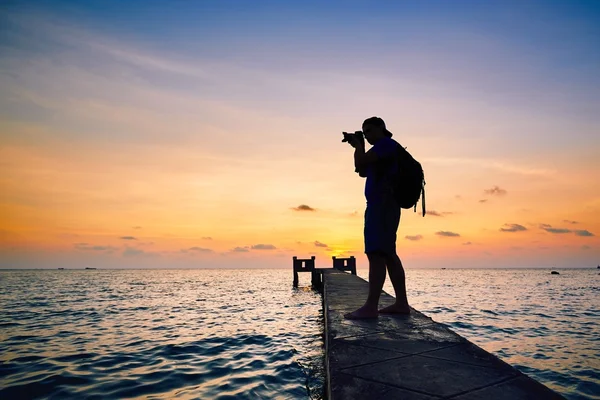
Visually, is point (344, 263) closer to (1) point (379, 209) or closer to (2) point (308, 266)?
(2) point (308, 266)

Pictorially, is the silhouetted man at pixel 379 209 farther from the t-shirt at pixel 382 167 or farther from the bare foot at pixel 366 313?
the bare foot at pixel 366 313

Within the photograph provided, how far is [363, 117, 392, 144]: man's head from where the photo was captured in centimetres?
391

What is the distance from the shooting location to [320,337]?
26.2ft

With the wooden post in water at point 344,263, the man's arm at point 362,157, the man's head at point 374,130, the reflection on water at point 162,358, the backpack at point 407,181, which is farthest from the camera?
the wooden post in water at point 344,263

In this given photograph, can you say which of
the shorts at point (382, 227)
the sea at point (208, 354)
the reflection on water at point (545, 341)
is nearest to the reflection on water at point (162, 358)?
the sea at point (208, 354)

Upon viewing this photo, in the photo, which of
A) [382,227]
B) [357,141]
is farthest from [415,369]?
[357,141]

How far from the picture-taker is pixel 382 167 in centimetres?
373

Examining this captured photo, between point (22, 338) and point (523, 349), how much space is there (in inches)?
450

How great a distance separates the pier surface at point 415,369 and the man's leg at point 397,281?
0.60 meters

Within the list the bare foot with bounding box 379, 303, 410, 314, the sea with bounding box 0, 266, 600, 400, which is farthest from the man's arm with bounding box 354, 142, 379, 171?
the sea with bounding box 0, 266, 600, 400

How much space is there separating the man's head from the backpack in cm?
25

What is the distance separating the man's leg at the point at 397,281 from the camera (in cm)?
376

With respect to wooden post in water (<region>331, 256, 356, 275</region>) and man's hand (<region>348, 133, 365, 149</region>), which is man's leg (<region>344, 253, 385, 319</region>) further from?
wooden post in water (<region>331, 256, 356, 275</region>)

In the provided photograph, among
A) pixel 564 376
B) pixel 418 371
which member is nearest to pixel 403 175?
pixel 418 371
